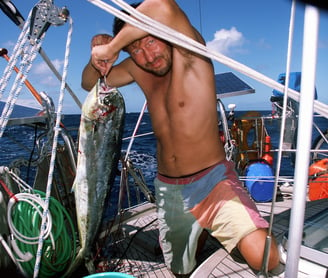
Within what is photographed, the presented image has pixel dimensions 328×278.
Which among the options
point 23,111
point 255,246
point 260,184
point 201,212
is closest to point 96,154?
point 201,212

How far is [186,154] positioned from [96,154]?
752 millimetres

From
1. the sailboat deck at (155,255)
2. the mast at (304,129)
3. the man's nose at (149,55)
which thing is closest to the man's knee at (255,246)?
the sailboat deck at (155,255)

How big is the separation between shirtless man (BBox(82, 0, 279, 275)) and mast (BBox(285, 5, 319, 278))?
3.23 feet

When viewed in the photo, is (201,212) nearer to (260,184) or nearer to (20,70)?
(20,70)

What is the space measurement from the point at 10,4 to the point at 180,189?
2.04 metres

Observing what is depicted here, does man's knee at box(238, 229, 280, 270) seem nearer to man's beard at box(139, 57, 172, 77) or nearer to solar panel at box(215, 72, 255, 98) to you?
man's beard at box(139, 57, 172, 77)

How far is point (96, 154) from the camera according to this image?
1.99 meters

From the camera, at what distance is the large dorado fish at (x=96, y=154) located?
1924 mm

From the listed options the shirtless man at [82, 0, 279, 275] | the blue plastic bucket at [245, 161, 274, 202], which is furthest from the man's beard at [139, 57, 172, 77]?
the blue plastic bucket at [245, 161, 274, 202]

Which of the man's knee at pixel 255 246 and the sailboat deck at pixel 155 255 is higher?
the man's knee at pixel 255 246

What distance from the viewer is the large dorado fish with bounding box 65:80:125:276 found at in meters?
1.92

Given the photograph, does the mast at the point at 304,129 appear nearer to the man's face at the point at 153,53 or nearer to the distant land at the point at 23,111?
the man's face at the point at 153,53

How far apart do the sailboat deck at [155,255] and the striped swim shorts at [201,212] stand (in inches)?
8.1

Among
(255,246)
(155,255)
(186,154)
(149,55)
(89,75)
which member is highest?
(149,55)
